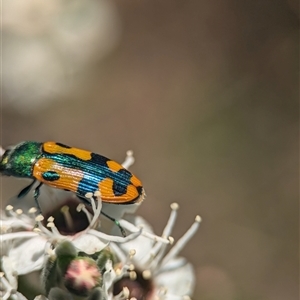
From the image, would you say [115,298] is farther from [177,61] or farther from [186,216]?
[177,61]

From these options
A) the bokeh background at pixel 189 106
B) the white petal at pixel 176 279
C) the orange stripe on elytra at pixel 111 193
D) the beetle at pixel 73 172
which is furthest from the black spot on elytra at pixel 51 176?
the bokeh background at pixel 189 106

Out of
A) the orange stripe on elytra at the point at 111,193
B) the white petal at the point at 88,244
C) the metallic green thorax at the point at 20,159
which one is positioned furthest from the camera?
the metallic green thorax at the point at 20,159

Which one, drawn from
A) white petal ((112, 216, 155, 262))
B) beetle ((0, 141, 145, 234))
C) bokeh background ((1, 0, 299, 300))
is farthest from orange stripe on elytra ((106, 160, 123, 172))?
bokeh background ((1, 0, 299, 300))

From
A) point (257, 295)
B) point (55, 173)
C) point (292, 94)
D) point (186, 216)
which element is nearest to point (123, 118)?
point (186, 216)

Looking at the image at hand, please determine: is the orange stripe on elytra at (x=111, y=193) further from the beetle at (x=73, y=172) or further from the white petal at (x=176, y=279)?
the white petal at (x=176, y=279)

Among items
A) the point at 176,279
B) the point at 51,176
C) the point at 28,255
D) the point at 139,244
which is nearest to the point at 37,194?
the point at 51,176
